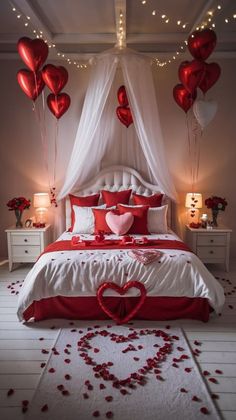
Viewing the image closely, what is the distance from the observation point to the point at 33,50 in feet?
11.1

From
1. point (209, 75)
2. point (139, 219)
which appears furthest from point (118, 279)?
point (209, 75)

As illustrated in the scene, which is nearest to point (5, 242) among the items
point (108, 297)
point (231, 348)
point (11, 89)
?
point (11, 89)

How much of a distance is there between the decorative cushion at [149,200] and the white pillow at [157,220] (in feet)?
0.46

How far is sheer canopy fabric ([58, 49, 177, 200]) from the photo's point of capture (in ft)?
13.7

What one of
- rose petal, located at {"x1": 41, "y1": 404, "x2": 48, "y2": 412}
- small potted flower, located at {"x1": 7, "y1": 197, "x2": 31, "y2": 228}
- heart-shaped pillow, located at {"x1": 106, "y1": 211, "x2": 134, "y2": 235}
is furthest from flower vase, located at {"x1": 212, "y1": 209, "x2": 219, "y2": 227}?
rose petal, located at {"x1": 41, "y1": 404, "x2": 48, "y2": 412}

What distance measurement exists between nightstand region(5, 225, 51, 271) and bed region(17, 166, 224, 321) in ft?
4.13

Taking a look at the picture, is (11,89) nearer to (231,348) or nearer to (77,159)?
(77,159)

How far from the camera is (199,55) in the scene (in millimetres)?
3371

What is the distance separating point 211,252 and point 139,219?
1.13 m

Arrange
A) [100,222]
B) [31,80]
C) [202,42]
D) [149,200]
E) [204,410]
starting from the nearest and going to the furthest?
[204,410] → [202,42] → [31,80] → [100,222] → [149,200]

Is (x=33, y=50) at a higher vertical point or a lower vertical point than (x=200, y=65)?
higher

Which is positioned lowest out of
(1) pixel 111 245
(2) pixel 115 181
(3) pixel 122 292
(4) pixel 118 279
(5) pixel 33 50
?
(3) pixel 122 292

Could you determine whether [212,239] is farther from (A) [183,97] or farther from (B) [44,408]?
(B) [44,408]

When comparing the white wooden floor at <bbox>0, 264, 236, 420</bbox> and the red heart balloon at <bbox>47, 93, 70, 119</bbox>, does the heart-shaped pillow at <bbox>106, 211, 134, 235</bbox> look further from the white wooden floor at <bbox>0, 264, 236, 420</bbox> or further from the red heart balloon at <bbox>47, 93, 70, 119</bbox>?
the red heart balloon at <bbox>47, 93, 70, 119</bbox>
